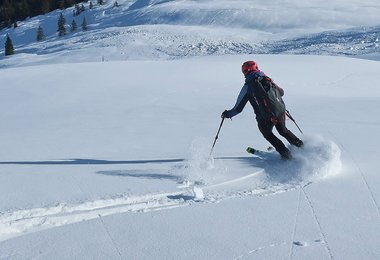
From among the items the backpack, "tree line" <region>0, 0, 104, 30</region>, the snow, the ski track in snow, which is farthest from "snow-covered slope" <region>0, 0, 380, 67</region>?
the ski track in snow

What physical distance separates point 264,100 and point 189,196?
168 centimetres

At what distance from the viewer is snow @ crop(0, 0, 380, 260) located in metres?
3.76

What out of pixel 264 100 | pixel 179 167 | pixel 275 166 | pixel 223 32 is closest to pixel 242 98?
pixel 264 100

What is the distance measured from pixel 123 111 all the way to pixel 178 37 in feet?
116

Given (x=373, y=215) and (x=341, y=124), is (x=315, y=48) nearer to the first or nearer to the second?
(x=341, y=124)

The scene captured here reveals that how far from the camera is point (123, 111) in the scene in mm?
10688

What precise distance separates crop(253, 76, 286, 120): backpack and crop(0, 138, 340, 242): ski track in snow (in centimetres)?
64

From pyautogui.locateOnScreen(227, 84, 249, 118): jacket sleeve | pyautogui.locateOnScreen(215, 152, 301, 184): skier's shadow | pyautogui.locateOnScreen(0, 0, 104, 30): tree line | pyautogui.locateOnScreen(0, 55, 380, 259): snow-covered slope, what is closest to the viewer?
pyautogui.locateOnScreen(0, 55, 380, 259): snow-covered slope

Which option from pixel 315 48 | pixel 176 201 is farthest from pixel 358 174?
pixel 315 48

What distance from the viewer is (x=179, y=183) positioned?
534 centimetres

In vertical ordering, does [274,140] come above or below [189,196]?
below

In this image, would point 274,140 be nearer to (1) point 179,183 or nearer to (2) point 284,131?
(2) point 284,131

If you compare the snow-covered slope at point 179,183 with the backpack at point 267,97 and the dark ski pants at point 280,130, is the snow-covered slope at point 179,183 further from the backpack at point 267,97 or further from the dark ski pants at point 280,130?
the backpack at point 267,97

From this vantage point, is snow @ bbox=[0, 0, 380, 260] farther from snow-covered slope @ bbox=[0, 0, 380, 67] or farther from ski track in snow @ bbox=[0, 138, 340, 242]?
snow-covered slope @ bbox=[0, 0, 380, 67]
